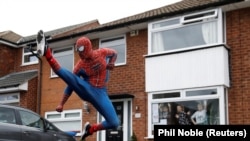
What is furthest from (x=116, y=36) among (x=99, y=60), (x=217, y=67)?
(x=99, y=60)

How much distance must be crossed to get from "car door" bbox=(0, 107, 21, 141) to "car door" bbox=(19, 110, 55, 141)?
0.60 ft

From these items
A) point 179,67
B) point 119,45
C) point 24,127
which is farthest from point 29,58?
point 24,127

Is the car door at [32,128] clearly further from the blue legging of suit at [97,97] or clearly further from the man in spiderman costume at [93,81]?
the blue legging of suit at [97,97]

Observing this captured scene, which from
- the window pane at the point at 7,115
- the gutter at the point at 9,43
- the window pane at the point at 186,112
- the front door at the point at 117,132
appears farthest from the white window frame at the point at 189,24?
the gutter at the point at 9,43

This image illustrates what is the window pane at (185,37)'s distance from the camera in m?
14.2

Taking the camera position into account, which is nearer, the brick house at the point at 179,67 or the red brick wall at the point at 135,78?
the brick house at the point at 179,67

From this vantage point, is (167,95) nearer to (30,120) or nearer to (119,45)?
(119,45)

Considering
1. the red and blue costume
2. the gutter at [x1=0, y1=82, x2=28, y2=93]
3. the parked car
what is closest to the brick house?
the gutter at [x1=0, y1=82, x2=28, y2=93]

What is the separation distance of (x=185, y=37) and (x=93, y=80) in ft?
20.8

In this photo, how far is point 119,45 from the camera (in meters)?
17.1

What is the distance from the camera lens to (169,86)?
14453mm

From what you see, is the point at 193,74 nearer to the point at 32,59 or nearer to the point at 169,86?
the point at 169,86

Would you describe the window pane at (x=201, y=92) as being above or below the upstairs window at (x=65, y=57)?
below

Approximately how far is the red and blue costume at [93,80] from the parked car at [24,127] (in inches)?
65.8
